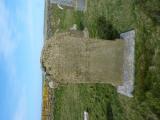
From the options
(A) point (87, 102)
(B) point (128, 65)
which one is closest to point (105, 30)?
(B) point (128, 65)

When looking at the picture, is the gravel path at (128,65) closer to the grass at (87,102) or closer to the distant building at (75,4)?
the grass at (87,102)

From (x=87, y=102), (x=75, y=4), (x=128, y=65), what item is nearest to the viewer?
(x=128, y=65)

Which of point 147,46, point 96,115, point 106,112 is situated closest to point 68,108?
point 96,115

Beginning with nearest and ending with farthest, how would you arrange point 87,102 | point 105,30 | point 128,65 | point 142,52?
point 142,52, point 128,65, point 105,30, point 87,102

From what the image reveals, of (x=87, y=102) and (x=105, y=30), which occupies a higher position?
(x=105, y=30)

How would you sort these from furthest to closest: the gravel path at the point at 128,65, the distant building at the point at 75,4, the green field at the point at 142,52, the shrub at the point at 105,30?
1. the distant building at the point at 75,4
2. the shrub at the point at 105,30
3. the gravel path at the point at 128,65
4. the green field at the point at 142,52

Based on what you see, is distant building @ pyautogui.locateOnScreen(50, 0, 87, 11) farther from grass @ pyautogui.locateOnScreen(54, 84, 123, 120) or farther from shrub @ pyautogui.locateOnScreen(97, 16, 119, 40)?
grass @ pyautogui.locateOnScreen(54, 84, 123, 120)

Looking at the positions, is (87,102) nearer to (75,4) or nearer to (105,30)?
(105,30)

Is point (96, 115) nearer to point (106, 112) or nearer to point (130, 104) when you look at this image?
point (106, 112)

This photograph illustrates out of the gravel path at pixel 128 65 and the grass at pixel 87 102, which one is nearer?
the gravel path at pixel 128 65

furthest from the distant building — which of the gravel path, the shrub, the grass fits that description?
the gravel path

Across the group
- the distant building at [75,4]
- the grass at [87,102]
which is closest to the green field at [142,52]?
the grass at [87,102]

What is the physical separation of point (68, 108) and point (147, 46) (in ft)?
16.3

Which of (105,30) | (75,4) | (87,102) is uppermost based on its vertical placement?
(75,4)
